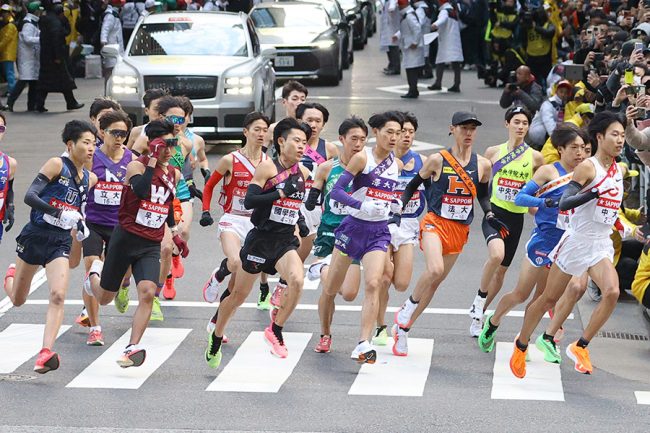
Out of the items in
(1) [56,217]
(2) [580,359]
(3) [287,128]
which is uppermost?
(3) [287,128]

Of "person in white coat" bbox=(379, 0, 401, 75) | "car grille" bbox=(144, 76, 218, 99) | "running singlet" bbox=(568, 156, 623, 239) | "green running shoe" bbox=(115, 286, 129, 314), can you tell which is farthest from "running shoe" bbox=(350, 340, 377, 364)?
"person in white coat" bbox=(379, 0, 401, 75)

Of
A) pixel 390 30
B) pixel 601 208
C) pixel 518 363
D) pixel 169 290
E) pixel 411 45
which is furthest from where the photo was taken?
pixel 390 30

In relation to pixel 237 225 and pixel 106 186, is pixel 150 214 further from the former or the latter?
pixel 237 225

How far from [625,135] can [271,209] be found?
3.01m

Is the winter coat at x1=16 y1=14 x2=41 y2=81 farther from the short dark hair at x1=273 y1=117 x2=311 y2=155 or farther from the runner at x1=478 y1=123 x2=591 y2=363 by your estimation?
the runner at x1=478 y1=123 x2=591 y2=363

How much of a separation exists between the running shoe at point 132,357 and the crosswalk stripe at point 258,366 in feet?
1.79

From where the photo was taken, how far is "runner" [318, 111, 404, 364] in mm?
11109

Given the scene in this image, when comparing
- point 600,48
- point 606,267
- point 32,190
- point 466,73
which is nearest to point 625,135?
point 606,267

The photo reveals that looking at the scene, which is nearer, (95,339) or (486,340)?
(95,339)

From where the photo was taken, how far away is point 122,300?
12508 mm

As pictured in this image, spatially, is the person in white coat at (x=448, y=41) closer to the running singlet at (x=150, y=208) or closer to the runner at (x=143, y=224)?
the runner at (x=143, y=224)

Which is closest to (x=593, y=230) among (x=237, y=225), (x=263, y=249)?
(x=263, y=249)

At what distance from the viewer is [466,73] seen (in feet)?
116

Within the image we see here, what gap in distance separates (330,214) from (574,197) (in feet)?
8.09
